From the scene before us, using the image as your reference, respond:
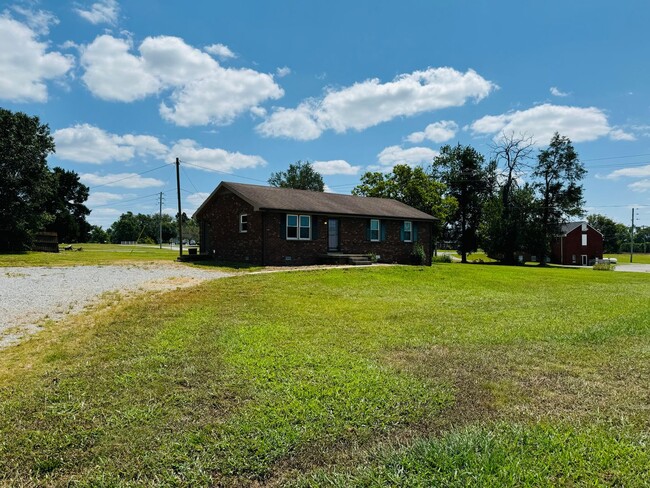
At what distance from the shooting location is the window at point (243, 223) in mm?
19905

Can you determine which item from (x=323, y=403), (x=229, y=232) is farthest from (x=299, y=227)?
(x=323, y=403)

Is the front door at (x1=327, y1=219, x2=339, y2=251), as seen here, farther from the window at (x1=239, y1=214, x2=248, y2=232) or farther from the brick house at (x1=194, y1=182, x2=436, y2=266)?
the window at (x1=239, y1=214, x2=248, y2=232)

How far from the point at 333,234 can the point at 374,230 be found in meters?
2.75

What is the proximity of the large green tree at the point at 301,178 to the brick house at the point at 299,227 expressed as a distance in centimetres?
3829

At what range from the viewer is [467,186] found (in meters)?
44.3

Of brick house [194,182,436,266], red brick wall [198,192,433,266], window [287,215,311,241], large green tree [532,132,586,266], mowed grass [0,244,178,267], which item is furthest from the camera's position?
large green tree [532,132,586,266]

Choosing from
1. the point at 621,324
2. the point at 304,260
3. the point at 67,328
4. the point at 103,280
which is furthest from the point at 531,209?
the point at 67,328

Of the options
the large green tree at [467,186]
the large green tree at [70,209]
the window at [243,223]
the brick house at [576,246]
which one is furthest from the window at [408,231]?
the large green tree at [70,209]

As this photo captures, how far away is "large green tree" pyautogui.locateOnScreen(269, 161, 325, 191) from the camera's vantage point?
62406mm

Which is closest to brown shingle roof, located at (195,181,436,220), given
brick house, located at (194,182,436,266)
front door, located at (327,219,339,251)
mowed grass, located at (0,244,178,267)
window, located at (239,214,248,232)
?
brick house, located at (194,182,436,266)

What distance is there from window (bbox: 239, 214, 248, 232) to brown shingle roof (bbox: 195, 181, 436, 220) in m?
1.19

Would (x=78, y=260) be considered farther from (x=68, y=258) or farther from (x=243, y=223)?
(x=243, y=223)

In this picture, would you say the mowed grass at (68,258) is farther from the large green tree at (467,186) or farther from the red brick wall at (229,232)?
the large green tree at (467,186)

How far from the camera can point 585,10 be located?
40.5 ft
